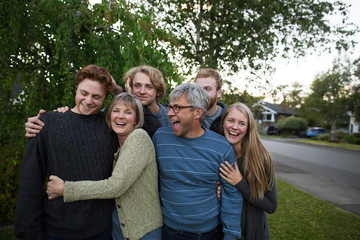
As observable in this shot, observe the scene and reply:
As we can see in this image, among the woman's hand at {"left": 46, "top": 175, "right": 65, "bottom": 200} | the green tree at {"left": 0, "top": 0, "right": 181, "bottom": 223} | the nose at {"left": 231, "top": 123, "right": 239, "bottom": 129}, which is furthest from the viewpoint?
the green tree at {"left": 0, "top": 0, "right": 181, "bottom": 223}

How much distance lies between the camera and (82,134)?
163 centimetres

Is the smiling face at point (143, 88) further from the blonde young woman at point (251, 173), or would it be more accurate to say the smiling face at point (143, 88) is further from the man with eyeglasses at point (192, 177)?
the blonde young woman at point (251, 173)

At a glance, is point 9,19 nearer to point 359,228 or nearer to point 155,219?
point 155,219

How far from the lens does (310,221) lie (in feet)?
15.9

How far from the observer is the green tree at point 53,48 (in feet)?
7.92

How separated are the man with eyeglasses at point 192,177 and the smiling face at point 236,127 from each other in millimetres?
222

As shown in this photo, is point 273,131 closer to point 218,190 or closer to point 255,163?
point 255,163

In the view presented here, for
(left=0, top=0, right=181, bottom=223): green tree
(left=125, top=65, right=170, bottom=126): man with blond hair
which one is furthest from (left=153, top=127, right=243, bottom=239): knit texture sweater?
(left=0, top=0, right=181, bottom=223): green tree

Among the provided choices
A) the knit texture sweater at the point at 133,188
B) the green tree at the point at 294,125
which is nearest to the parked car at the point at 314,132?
the green tree at the point at 294,125

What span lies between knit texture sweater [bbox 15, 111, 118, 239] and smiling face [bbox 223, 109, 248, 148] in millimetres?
1099

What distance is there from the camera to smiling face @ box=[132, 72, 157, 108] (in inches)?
88.7

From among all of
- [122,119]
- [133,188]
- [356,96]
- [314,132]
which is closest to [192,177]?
[133,188]

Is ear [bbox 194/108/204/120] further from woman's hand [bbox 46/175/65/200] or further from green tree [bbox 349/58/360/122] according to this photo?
green tree [bbox 349/58/360/122]

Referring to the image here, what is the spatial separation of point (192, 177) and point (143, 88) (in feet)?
3.39
